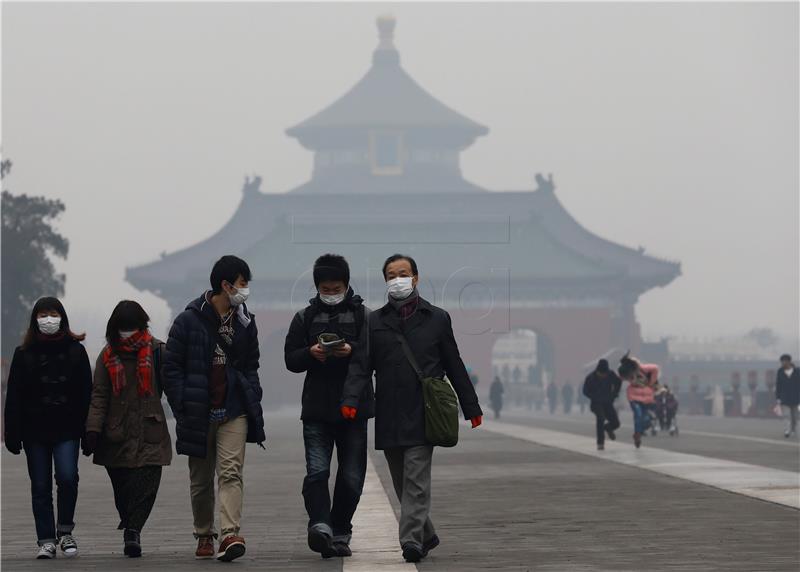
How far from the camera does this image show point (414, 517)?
8719 mm

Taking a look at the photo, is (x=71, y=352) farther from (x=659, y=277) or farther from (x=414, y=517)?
(x=659, y=277)

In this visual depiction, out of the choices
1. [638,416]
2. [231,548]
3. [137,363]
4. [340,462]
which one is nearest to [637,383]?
[638,416]

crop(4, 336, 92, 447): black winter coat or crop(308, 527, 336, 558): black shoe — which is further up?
crop(4, 336, 92, 447): black winter coat

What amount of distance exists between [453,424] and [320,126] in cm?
8048

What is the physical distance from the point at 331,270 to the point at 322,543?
1.30 metres

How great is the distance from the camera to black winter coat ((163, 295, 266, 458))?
8.73 m

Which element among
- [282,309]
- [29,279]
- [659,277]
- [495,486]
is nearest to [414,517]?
[495,486]

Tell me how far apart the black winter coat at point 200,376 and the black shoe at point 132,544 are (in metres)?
0.56

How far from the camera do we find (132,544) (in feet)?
29.5

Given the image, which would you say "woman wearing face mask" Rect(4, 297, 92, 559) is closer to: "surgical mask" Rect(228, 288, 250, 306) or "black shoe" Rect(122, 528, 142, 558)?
"black shoe" Rect(122, 528, 142, 558)

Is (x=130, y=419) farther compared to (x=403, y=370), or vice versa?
(x=130, y=419)

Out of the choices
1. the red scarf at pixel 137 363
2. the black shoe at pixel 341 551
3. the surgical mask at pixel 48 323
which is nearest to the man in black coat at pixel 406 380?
the black shoe at pixel 341 551

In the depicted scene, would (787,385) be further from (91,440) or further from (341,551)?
(91,440)

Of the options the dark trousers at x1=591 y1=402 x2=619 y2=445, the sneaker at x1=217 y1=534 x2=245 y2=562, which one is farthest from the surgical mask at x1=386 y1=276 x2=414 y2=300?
the dark trousers at x1=591 y1=402 x2=619 y2=445
